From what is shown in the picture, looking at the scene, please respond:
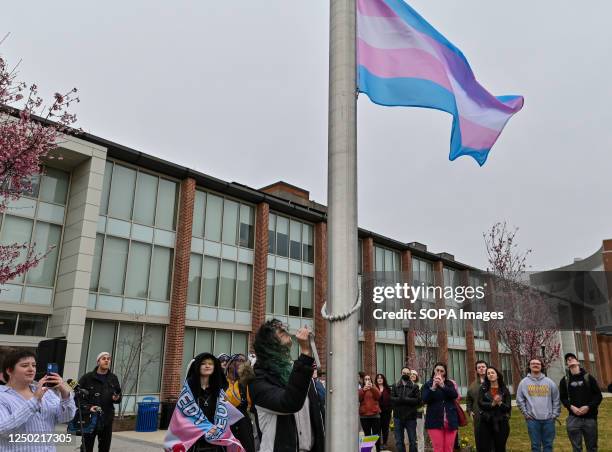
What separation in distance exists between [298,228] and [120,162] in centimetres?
1154

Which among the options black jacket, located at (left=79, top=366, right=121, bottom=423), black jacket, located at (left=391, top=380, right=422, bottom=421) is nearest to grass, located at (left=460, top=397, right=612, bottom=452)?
black jacket, located at (left=391, top=380, right=422, bottom=421)

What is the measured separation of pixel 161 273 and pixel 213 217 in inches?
162

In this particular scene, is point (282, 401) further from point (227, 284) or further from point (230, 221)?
point (230, 221)

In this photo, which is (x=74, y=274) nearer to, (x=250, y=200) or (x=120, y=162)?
(x=120, y=162)

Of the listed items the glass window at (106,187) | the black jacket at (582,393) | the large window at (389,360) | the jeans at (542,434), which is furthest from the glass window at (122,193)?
the large window at (389,360)

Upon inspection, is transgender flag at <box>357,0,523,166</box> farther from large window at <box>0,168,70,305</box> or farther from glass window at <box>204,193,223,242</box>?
glass window at <box>204,193,223,242</box>

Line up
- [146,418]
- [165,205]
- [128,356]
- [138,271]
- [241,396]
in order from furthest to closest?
1. [165,205]
2. [138,271]
3. [128,356]
4. [146,418]
5. [241,396]

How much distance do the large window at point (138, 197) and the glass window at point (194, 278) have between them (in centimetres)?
187

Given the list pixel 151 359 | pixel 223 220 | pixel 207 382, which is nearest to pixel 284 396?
pixel 207 382

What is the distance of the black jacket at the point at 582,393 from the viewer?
8.77 metres

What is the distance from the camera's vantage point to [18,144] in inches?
403

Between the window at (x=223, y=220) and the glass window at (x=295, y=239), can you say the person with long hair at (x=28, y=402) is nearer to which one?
the window at (x=223, y=220)

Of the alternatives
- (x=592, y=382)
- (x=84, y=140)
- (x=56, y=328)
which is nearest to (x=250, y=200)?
(x=84, y=140)

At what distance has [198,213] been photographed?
83.2ft
